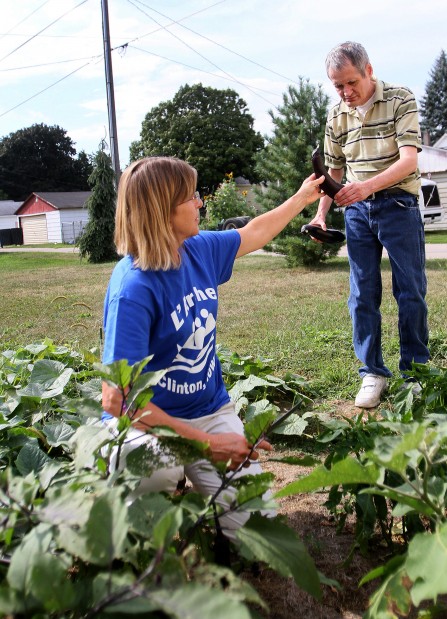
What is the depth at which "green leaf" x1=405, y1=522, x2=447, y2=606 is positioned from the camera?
0.92 m

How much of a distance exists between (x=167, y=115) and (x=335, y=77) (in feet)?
154

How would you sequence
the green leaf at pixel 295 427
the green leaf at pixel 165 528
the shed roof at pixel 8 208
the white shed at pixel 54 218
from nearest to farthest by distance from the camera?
the green leaf at pixel 165 528, the green leaf at pixel 295 427, the white shed at pixel 54 218, the shed roof at pixel 8 208

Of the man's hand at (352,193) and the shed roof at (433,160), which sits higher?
the shed roof at (433,160)

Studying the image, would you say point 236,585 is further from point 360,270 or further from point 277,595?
point 360,270

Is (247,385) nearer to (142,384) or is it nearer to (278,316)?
(142,384)

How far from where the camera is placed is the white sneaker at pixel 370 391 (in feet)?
11.5

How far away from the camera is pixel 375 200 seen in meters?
3.44

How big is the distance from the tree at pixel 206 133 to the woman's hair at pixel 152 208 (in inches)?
1664

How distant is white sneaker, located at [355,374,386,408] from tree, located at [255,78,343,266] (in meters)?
8.17

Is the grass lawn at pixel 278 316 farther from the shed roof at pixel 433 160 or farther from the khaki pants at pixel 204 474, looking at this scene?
the shed roof at pixel 433 160

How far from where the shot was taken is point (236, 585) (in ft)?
2.98

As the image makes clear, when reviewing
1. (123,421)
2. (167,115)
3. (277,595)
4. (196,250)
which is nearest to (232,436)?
(277,595)

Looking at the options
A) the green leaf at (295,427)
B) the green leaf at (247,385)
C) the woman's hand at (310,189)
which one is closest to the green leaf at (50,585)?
the green leaf at (295,427)

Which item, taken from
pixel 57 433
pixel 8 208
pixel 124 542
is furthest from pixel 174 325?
pixel 8 208
